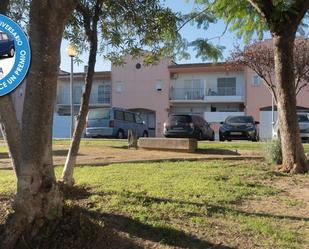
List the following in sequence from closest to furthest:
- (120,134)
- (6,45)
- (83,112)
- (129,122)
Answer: (6,45), (83,112), (120,134), (129,122)

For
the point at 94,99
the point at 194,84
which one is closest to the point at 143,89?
the point at 194,84

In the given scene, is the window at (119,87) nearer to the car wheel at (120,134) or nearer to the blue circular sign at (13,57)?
the car wheel at (120,134)

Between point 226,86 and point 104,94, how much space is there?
39.1 feet

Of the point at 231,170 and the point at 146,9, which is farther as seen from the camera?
the point at 231,170

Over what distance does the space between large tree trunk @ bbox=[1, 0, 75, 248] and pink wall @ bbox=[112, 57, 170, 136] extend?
Answer: 40120 millimetres

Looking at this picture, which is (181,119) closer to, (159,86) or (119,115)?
(119,115)

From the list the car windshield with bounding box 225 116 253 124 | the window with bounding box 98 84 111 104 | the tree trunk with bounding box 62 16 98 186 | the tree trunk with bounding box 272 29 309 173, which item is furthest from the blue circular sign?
the window with bounding box 98 84 111 104

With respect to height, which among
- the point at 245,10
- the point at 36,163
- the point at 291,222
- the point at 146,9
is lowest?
the point at 291,222

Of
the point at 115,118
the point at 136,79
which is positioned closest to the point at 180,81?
the point at 136,79

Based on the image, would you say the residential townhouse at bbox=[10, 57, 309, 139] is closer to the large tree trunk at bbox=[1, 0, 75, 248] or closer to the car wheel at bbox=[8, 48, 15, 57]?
the large tree trunk at bbox=[1, 0, 75, 248]

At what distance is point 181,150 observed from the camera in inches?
612

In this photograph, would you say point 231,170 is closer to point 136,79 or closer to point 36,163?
point 36,163

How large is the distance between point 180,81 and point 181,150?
31637mm

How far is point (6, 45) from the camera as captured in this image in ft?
13.8
